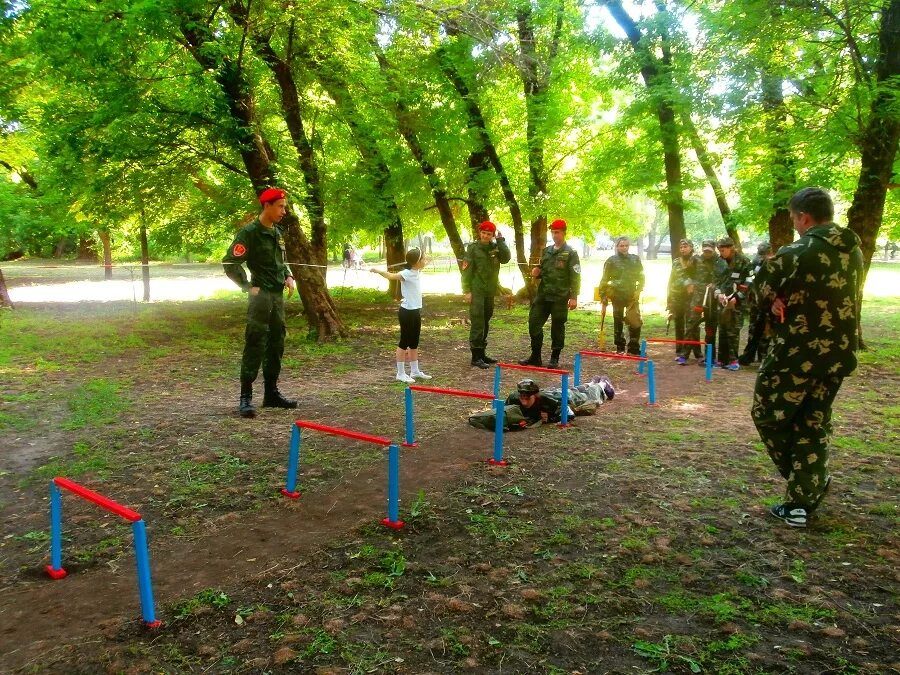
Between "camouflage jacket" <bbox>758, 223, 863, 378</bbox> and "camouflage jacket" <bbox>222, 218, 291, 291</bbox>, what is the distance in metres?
5.17

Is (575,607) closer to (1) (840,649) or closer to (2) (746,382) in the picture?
(1) (840,649)

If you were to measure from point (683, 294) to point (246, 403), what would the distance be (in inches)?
307

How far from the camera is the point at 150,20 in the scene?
9.12 m

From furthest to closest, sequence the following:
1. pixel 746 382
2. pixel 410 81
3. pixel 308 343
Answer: pixel 410 81, pixel 308 343, pixel 746 382

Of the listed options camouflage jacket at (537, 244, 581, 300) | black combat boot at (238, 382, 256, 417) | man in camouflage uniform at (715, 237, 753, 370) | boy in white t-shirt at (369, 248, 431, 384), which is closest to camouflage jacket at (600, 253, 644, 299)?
man in camouflage uniform at (715, 237, 753, 370)

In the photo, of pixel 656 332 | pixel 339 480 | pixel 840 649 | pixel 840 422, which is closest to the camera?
pixel 840 649

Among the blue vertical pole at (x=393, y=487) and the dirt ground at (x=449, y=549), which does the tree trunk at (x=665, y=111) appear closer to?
the dirt ground at (x=449, y=549)

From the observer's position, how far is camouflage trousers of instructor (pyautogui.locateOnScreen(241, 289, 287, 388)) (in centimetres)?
741

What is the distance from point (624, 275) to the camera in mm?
11727

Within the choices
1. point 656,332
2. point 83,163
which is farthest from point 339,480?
point 656,332

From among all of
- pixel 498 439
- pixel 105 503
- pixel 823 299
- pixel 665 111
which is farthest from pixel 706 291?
pixel 105 503

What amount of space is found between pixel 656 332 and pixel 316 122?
9.47 metres

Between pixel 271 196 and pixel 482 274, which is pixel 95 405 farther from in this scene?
pixel 482 274

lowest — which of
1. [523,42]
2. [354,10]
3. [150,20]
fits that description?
[150,20]
